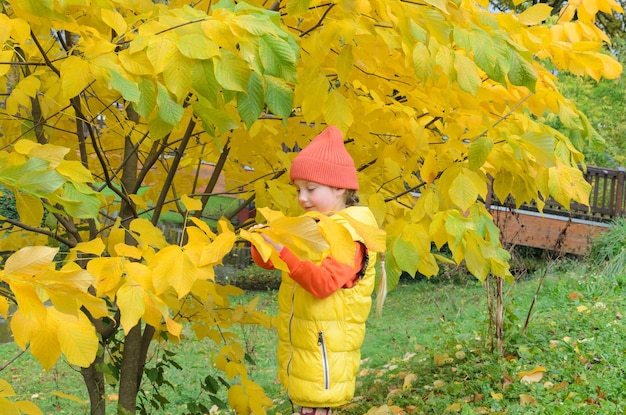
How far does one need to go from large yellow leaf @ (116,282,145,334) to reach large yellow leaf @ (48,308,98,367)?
0.11 metres

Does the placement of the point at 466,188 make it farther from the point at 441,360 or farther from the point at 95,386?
the point at 441,360

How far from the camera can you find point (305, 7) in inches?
72.9

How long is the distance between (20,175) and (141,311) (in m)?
0.38

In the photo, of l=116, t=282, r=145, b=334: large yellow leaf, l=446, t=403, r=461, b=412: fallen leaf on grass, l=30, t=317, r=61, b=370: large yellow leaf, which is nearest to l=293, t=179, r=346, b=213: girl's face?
l=116, t=282, r=145, b=334: large yellow leaf

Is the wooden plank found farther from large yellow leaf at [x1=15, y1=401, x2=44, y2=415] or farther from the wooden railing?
Result: large yellow leaf at [x1=15, y1=401, x2=44, y2=415]

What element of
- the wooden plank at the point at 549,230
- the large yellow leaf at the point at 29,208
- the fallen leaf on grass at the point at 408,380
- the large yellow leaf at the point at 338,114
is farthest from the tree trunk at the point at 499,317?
the wooden plank at the point at 549,230

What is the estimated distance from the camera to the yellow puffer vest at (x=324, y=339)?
248 centimetres

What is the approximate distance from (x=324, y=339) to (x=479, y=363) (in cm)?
301

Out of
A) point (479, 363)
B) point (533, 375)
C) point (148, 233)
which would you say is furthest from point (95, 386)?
point (479, 363)

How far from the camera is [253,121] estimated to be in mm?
1914

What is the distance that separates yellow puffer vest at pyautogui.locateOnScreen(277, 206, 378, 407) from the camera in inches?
97.6

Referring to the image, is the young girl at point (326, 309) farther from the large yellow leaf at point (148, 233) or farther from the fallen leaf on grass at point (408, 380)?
the fallen leaf on grass at point (408, 380)

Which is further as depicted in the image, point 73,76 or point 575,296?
point 575,296

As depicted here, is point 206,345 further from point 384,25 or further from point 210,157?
point 384,25
